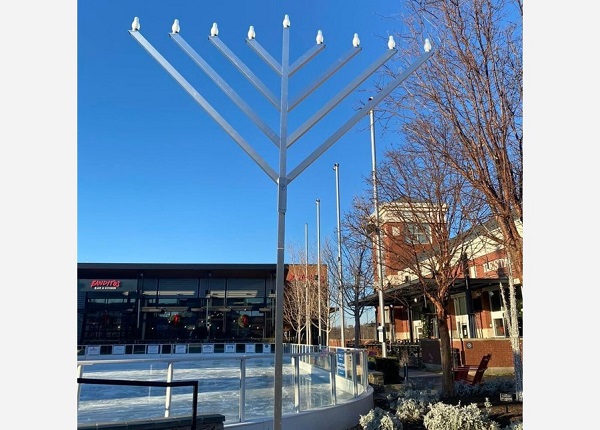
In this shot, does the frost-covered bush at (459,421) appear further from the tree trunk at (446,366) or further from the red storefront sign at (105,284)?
the red storefront sign at (105,284)

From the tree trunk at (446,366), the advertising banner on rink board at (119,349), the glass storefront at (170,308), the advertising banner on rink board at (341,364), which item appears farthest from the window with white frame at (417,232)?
the glass storefront at (170,308)

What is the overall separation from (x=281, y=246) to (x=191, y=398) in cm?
252

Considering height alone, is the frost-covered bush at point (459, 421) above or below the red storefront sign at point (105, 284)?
below

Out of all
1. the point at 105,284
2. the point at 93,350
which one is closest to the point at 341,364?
the point at 93,350

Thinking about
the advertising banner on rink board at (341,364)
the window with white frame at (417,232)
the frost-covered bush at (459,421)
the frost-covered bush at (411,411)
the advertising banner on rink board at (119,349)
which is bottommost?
the advertising banner on rink board at (119,349)

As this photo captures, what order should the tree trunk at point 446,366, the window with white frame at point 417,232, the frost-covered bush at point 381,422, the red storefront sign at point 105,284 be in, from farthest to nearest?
the red storefront sign at point 105,284 < the window with white frame at point 417,232 < the tree trunk at point 446,366 < the frost-covered bush at point 381,422

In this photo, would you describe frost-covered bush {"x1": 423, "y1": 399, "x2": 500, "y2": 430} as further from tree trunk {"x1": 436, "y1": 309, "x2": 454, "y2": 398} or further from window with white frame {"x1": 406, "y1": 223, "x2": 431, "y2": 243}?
window with white frame {"x1": 406, "y1": 223, "x2": 431, "y2": 243}

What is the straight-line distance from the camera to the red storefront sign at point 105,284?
50.3 meters

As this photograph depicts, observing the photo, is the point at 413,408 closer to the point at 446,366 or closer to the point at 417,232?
the point at 446,366

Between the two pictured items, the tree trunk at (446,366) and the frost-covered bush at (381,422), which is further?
the tree trunk at (446,366)


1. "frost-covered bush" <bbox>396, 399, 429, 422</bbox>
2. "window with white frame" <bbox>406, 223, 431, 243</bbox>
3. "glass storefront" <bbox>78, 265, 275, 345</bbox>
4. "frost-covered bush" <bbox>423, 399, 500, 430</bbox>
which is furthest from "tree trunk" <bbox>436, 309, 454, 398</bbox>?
"glass storefront" <bbox>78, 265, 275, 345</bbox>

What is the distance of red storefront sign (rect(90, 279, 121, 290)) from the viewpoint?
165 ft
